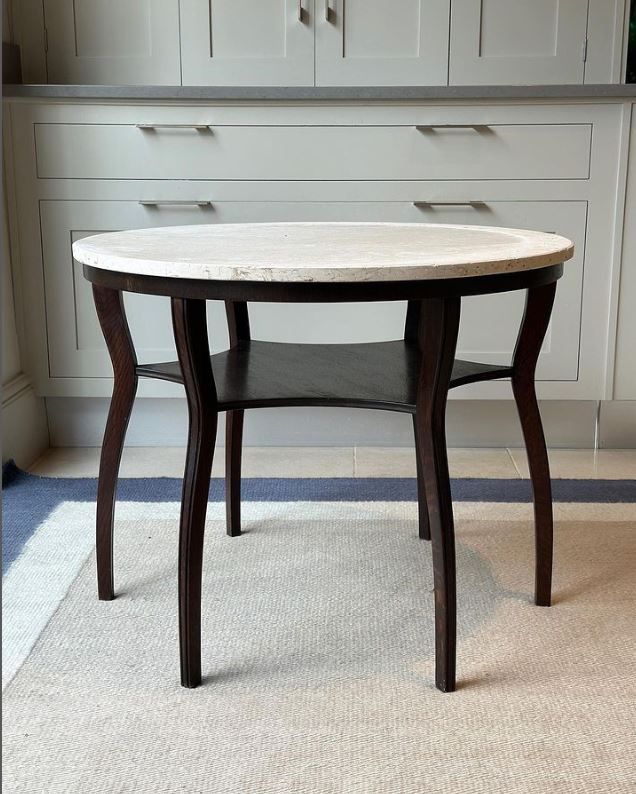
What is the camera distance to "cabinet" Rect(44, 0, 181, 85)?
2471 millimetres

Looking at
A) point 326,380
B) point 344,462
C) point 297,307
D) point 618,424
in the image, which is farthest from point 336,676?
point 618,424

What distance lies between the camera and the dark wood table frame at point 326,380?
45.6 inches

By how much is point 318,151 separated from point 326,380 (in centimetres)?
105

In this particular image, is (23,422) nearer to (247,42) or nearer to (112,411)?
(112,411)

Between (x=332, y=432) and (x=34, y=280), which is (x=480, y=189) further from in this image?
(x=34, y=280)

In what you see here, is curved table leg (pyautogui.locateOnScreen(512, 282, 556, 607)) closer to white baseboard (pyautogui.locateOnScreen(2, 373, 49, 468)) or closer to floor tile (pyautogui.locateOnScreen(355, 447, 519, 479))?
floor tile (pyautogui.locateOnScreen(355, 447, 519, 479))

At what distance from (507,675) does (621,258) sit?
141 centimetres

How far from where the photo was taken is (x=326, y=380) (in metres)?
1.45

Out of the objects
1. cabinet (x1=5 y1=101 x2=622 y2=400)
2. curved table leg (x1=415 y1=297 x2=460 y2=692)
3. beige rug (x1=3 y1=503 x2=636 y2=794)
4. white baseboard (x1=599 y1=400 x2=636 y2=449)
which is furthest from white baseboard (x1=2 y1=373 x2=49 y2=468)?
white baseboard (x1=599 y1=400 x2=636 y2=449)

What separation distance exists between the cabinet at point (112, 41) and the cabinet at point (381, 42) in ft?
1.45

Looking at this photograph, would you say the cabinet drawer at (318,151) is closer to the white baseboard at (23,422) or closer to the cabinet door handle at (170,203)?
the cabinet door handle at (170,203)

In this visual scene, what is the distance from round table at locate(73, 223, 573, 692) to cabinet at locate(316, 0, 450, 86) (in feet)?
3.40

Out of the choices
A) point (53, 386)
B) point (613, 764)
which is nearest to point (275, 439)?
point (53, 386)

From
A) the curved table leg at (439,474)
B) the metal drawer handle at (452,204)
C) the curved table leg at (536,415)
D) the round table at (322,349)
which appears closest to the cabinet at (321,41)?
the metal drawer handle at (452,204)
